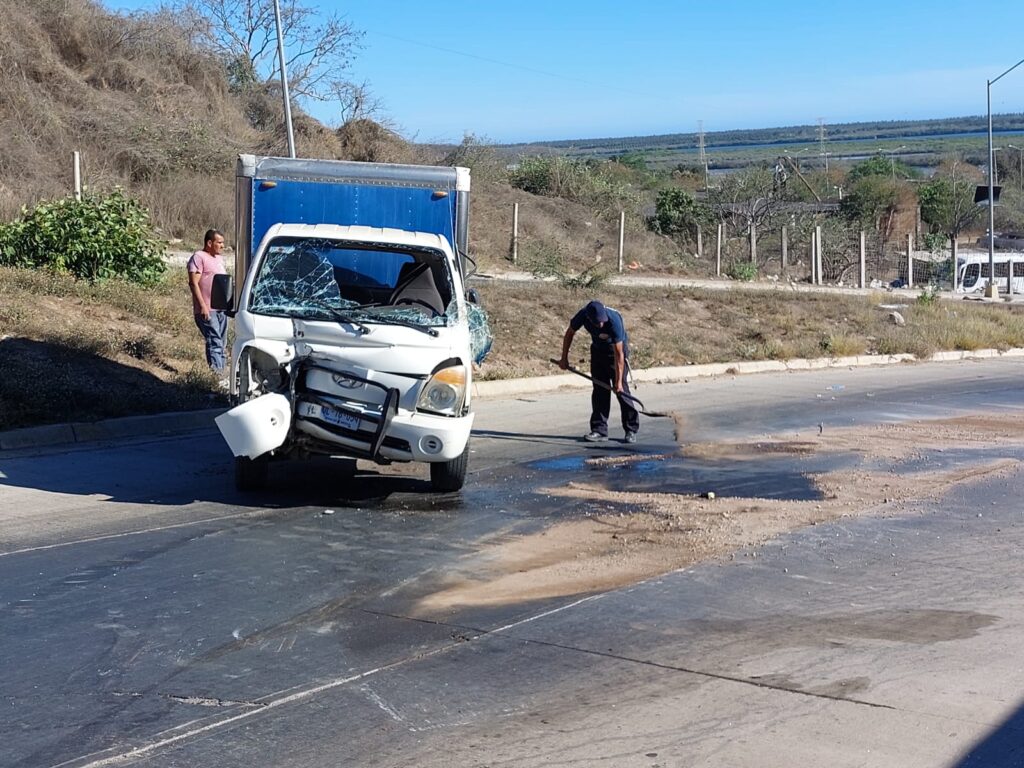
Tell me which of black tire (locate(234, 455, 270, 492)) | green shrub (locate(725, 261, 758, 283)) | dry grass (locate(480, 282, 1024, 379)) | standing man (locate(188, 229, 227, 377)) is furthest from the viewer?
green shrub (locate(725, 261, 758, 283))

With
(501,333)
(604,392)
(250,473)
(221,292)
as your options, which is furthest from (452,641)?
(501,333)

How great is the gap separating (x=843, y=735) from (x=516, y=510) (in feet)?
15.1

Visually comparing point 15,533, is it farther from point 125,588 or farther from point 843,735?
point 843,735

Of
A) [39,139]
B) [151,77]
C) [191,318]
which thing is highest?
[151,77]

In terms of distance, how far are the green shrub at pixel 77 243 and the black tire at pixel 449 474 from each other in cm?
884

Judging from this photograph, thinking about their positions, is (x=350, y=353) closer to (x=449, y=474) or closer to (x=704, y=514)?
(x=449, y=474)

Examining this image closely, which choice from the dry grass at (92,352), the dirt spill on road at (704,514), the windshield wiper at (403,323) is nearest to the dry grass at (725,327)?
the dry grass at (92,352)

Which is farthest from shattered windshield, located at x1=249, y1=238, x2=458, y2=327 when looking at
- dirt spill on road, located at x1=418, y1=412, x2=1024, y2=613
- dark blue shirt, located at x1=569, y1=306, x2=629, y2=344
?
dark blue shirt, located at x1=569, y1=306, x2=629, y2=344

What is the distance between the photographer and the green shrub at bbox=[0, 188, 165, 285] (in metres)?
17.1

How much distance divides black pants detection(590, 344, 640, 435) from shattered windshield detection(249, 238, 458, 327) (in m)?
2.75

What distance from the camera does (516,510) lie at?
950 cm

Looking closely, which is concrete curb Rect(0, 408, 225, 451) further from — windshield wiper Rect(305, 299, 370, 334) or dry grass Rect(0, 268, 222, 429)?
windshield wiper Rect(305, 299, 370, 334)

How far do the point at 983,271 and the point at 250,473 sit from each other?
4549cm

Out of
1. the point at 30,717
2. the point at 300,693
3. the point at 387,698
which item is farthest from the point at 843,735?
the point at 30,717
